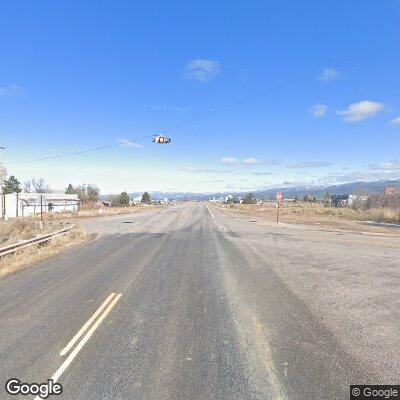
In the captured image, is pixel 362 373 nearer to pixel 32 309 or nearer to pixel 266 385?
pixel 266 385

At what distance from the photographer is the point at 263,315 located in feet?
24.3

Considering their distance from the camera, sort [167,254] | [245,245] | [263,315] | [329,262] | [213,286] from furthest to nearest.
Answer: [245,245] < [167,254] < [329,262] < [213,286] < [263,315]

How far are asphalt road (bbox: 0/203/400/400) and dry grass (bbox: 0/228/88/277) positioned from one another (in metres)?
0.94

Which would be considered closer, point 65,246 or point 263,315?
point 263,315

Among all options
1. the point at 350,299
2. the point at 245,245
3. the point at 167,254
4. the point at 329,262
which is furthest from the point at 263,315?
the point at 245,245

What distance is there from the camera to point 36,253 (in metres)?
16.3

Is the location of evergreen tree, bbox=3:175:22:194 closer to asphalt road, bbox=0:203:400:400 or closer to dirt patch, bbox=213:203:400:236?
dirt patch, bbox=213:203:400:236

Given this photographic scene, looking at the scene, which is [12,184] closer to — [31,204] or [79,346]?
[31,204]

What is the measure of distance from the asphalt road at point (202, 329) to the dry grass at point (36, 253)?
37.2 inches

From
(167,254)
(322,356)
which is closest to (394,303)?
(322,356)

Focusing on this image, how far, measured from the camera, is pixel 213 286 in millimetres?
9891

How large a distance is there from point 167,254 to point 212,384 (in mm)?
11002

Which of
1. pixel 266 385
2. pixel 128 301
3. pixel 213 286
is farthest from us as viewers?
pixel 213 286

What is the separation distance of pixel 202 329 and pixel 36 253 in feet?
38.8
